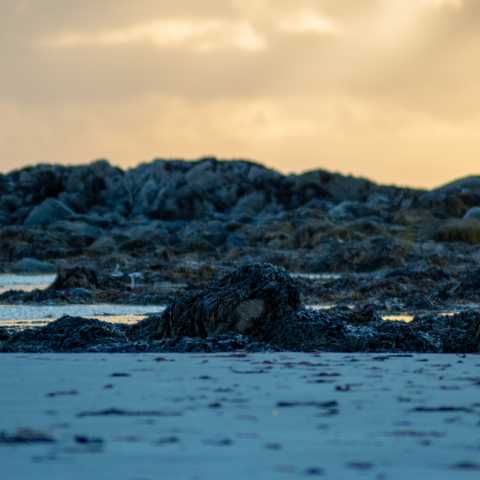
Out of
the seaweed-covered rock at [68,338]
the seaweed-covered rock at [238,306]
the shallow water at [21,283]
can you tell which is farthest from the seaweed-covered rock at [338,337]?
the shallow water at [21,283]

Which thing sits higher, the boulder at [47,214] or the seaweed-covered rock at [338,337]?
the boulder at [47,214]

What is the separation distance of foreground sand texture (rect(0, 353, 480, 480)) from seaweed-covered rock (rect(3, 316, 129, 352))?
6.14 feet

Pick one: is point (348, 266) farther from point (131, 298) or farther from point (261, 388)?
point (261, 388)

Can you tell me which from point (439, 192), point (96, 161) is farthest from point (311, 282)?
point (96, 161)

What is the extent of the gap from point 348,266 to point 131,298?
13.9 m

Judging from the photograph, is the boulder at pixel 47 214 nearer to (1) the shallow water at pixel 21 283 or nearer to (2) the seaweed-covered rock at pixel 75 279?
(1) the shallow water at pixel 21 283

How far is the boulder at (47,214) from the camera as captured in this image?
66750mm

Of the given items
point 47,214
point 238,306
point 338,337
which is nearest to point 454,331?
point 338,337

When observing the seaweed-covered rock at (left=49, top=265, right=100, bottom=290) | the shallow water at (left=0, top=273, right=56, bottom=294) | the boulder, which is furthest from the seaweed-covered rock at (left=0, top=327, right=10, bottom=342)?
the boulder

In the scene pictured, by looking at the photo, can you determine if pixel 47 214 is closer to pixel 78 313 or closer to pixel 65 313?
pixel 78 313

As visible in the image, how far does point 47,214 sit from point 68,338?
60.6m

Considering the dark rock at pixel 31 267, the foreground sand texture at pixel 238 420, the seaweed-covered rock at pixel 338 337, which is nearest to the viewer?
the foreground sand texture at pixel 238 420

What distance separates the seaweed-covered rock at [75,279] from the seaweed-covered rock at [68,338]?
11.3 m

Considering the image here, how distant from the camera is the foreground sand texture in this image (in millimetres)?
3529
